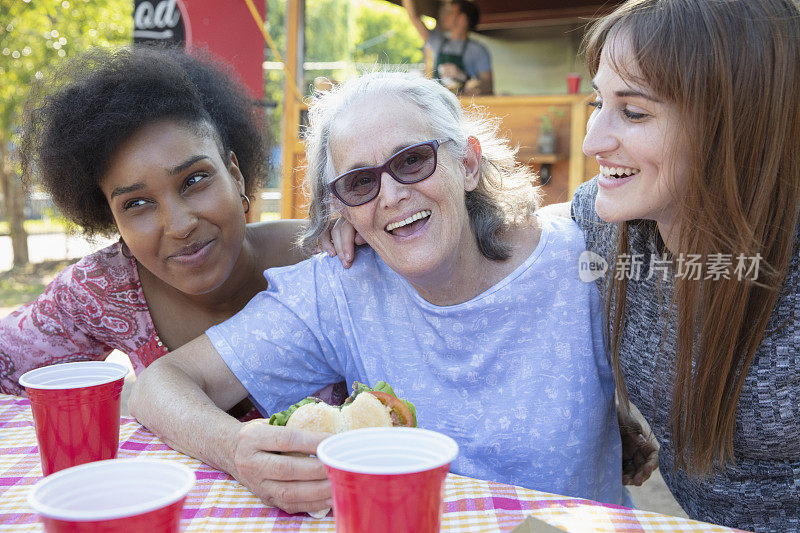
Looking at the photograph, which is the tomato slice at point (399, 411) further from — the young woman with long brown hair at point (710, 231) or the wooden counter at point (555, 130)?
the wooden counter at point (555, 130)

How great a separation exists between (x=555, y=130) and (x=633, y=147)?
451cm

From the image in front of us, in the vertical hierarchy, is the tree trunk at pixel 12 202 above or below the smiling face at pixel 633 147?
below

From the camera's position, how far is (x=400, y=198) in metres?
1.91

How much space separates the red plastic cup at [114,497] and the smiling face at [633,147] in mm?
1236

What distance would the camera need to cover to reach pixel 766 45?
1505 millimetres

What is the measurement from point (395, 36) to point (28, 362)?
137 ft

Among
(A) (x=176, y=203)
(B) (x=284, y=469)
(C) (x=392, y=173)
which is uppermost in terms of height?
(C) (x=392, y=173)

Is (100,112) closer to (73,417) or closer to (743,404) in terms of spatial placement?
(73,417)

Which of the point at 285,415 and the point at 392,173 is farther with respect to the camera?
the point at 392,173

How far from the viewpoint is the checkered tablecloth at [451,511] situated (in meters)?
1.26

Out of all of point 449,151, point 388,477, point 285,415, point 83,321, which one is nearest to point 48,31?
point 83,321

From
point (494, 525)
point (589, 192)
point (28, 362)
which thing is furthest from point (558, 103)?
point (494, 525)

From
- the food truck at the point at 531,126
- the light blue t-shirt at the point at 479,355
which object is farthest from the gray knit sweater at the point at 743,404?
the food truck at the point at 531,126

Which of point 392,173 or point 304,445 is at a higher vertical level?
point 392,173
